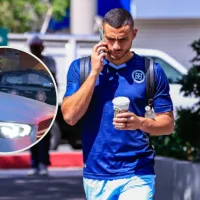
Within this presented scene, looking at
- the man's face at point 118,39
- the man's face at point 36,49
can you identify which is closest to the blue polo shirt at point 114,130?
the man's face at point 118,39

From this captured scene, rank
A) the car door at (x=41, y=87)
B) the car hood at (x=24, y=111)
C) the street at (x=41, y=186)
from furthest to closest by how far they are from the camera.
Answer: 1. the street at (x=41, y=186)
2. the car door at (x=41, y=87)
3. the car hood at (x=24, y=111)

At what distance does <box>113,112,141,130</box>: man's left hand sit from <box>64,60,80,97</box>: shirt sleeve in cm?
47

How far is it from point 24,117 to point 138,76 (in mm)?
1174

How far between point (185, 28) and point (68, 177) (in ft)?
22.1

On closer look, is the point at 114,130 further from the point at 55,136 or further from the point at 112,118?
the point at 55,136

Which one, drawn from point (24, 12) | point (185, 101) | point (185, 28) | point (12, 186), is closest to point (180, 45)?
point (185, 28)

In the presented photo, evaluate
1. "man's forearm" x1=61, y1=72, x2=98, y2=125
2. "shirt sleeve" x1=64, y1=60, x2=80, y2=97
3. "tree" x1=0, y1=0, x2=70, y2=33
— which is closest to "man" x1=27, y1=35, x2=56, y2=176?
"shirt sleeve" x1=64, y1=60, x2=80, y2=97

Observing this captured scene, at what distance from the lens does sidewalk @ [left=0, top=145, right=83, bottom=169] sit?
1454cm

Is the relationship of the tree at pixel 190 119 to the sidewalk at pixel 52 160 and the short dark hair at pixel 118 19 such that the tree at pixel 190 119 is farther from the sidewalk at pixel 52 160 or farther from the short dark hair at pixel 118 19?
the sidewalk at pixel 52 160

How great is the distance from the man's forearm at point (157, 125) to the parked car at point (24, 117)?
42.4 inches

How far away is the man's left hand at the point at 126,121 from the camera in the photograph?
473 cm

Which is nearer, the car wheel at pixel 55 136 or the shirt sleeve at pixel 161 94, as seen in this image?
the shirt sleeve at pixel 161 94

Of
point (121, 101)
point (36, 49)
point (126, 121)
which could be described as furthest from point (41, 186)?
point (121, 101)

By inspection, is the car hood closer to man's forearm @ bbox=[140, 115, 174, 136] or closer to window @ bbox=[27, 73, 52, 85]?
window @ bbox=[27, 73, 52, 85]
